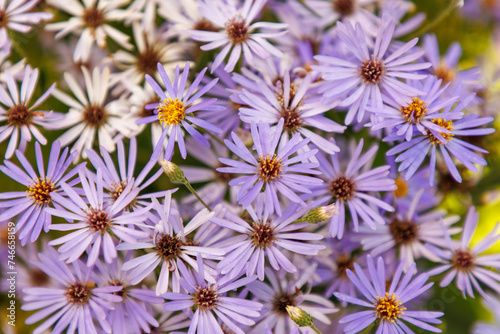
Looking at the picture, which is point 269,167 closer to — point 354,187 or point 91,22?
point 354,187

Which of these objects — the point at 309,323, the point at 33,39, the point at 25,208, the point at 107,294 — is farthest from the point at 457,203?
the point at 33,39

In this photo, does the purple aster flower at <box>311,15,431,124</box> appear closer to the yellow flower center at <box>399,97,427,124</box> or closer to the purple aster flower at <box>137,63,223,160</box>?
the yellow flower center at <box>399,97,427,124</box>

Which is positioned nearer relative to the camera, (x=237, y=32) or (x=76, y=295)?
(x=76, y=295)

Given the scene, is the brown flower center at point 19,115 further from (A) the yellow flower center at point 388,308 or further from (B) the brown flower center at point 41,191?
(A) the yellow flower center at point 388,308

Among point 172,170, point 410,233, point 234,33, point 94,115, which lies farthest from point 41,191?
point 410,233

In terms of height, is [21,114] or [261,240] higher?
[21,114]

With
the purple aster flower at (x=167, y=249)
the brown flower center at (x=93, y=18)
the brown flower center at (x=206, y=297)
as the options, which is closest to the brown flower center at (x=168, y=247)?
the purple aster flower at (x=167, y=249)
